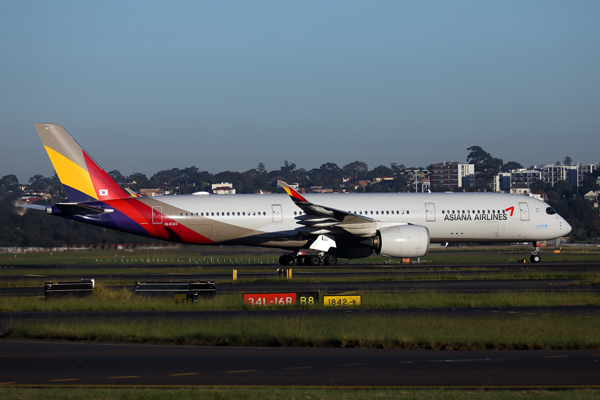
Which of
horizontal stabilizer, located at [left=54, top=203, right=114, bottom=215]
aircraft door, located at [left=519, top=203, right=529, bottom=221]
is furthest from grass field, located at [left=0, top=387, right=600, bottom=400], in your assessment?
aircraft door, located at [left=519, top=203, right=529, bottom=221]

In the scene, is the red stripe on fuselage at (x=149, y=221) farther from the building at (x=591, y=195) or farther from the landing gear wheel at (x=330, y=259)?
the building at (x=591, y=195)

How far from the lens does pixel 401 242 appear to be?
34.7 metres

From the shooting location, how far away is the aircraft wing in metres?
35.3

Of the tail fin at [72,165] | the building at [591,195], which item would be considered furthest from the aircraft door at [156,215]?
the building at [591,195]

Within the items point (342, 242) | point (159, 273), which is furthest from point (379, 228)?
point (159, 273)

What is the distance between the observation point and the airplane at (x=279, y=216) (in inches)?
1419

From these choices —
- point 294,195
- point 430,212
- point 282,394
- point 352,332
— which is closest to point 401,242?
point 430,212

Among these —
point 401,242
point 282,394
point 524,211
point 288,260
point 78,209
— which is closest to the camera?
point 282,394

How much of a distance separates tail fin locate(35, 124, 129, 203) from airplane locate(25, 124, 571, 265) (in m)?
0.05

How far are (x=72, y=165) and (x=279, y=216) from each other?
450 inches

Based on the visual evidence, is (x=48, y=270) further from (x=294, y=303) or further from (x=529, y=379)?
(x=529, y=379)

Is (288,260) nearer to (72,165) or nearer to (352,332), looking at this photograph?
(72,165)

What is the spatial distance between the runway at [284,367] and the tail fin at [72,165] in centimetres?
2404

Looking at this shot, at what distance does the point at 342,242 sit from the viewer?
36812mm
